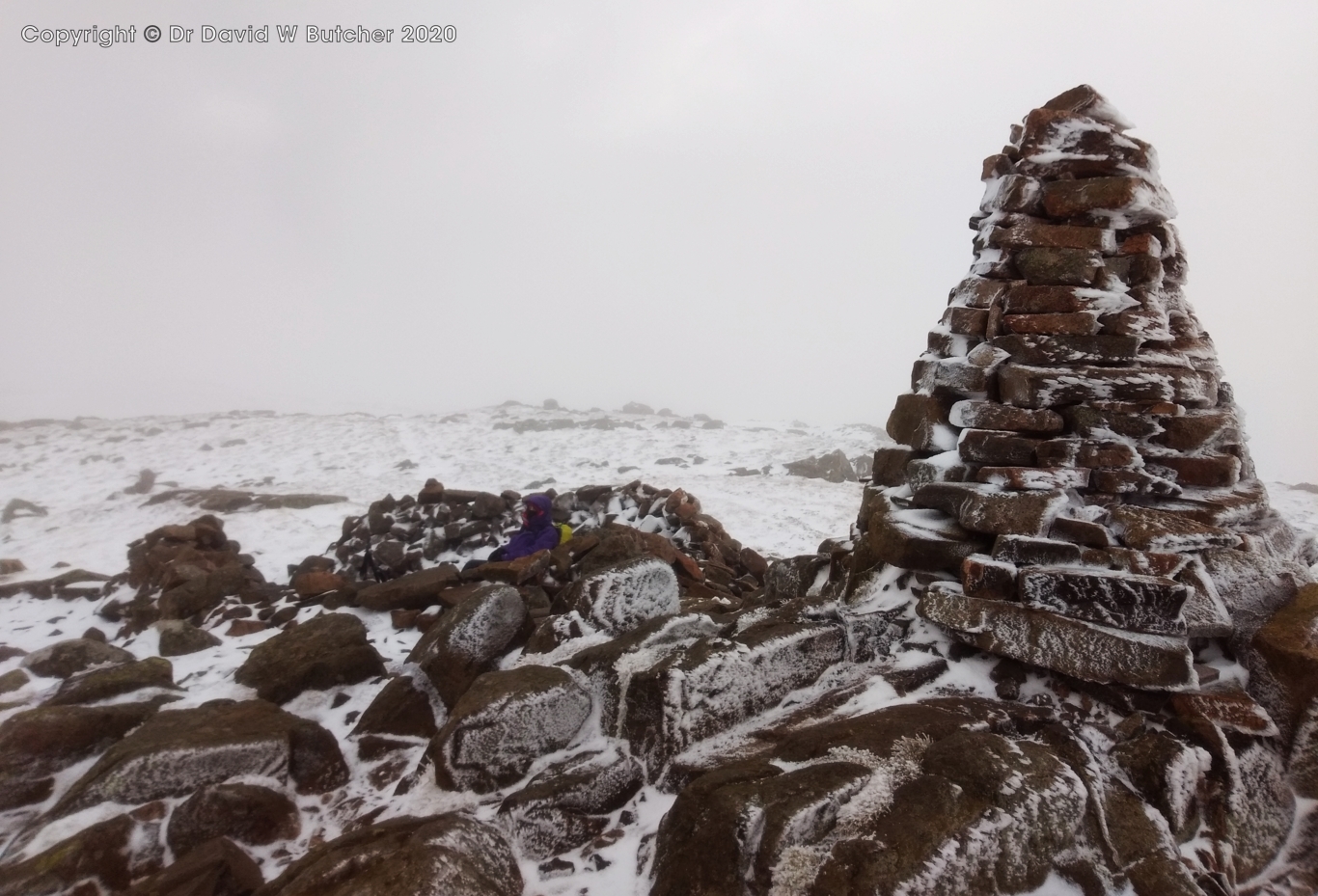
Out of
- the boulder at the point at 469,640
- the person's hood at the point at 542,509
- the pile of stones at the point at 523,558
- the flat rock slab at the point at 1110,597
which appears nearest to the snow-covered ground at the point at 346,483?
the flat rock slab at the point at 1110,597

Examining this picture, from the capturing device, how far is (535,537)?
25.4 ft

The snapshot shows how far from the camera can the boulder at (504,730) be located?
323cm

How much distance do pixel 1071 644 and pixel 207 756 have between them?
4.63 metres

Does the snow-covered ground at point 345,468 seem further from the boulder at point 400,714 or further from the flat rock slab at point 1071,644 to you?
the flat rock slab at point 1071,644

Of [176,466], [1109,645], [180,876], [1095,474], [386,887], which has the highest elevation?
[1095,474]

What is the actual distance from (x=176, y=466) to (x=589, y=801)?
21.2 meters

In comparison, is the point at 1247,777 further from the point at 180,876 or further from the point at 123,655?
the point at 123,655

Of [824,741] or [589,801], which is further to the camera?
[589,801]

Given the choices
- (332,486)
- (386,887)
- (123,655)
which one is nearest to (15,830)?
(123,655)

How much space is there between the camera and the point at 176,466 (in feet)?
59.5

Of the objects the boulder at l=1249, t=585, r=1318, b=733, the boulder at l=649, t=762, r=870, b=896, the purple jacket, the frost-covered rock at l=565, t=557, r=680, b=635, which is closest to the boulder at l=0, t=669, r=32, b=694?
the purple jacket

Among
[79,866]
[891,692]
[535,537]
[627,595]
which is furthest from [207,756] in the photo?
[535,537]

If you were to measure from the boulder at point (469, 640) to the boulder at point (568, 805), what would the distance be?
1357mm

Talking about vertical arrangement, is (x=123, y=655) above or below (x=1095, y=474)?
below
